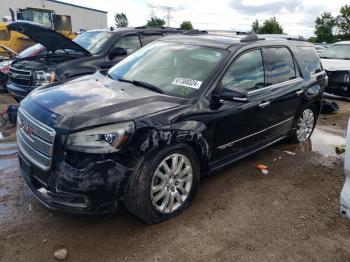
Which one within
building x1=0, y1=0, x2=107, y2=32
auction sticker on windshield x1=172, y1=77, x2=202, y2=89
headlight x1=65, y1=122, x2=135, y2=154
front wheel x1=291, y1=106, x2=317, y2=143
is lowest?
front wheel x1=291, y1=106, x2=317, y2=143

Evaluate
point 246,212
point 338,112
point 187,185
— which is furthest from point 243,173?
point 338,112

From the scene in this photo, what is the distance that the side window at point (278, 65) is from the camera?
445 cm

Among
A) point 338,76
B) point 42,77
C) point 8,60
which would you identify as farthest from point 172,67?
point 338,76

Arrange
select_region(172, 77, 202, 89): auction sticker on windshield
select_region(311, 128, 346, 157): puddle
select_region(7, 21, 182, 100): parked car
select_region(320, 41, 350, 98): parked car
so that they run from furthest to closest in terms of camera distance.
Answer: select_region(320, 41, 350, 98): parked car, select_region(7, 21, 182, 100): parked car, select_region(311, 128, 346, 157): puddle, select_region(172, 77, 202, 89): auction sticker on windshield

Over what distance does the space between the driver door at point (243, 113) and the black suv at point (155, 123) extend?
0.04 feet

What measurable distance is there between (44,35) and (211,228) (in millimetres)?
4653

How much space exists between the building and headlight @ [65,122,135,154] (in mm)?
38356

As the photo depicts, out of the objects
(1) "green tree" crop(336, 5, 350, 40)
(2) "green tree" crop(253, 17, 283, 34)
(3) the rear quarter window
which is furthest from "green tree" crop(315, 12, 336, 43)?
(3) the rear quarter window

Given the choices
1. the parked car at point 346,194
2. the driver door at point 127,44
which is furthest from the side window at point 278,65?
the driver door at point 127,44

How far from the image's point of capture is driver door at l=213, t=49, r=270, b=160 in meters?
3.76

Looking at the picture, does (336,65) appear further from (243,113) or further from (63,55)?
(63,55)

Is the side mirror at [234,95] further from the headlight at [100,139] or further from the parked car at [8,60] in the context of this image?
the parked car at [8,60]

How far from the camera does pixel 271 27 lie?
41.2 meters

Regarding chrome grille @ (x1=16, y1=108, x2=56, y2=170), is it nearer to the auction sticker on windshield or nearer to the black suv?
the black suv
